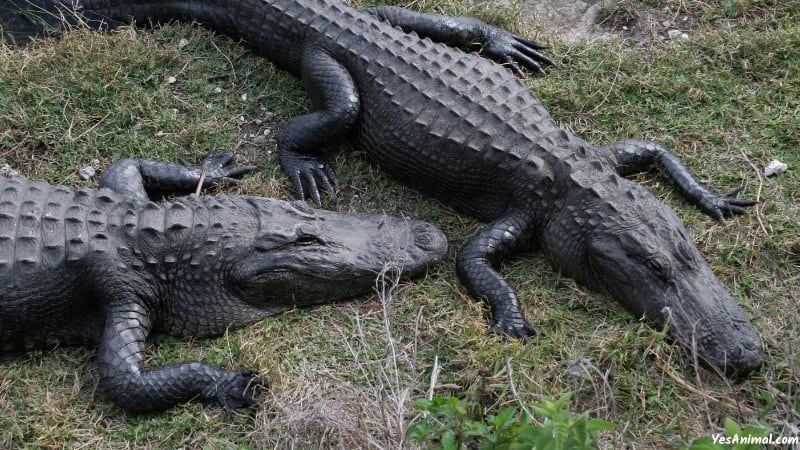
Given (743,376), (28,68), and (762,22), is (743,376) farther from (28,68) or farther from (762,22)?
(28,68)

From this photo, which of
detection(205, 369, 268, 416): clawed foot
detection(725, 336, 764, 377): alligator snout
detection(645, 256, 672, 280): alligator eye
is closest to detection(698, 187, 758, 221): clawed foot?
detection(645, 256, 672, 280): alligator eye

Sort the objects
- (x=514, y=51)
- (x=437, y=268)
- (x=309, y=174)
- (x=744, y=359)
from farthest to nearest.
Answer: (x=514, y=51) < (x=309, y=174) < (x=437, y=268) < (x=744, y=359)

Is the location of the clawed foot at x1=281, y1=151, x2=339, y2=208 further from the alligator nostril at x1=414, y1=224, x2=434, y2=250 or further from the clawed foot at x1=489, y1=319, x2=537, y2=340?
the clawed foot at x1=489, y1=319, x2=537, y2=340

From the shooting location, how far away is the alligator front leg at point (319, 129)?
15.9 ft

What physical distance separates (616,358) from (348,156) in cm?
209

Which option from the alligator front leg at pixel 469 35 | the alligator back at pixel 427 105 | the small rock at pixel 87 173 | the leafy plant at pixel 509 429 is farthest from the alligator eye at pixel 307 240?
the alligator front leg at pixel 469 35

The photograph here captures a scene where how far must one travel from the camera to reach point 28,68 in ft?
17.4

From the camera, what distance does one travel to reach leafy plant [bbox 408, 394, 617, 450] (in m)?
2.67

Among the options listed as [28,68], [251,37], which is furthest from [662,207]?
[28,68]

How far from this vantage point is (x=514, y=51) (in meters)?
5.40

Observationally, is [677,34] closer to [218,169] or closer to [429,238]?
[429,238]

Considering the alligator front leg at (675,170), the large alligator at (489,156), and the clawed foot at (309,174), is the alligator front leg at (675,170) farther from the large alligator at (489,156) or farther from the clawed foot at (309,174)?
the clawed foot at (309,174)

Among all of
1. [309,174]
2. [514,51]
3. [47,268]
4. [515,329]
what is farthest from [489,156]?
[47,268]

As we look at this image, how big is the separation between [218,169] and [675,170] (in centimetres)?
268
